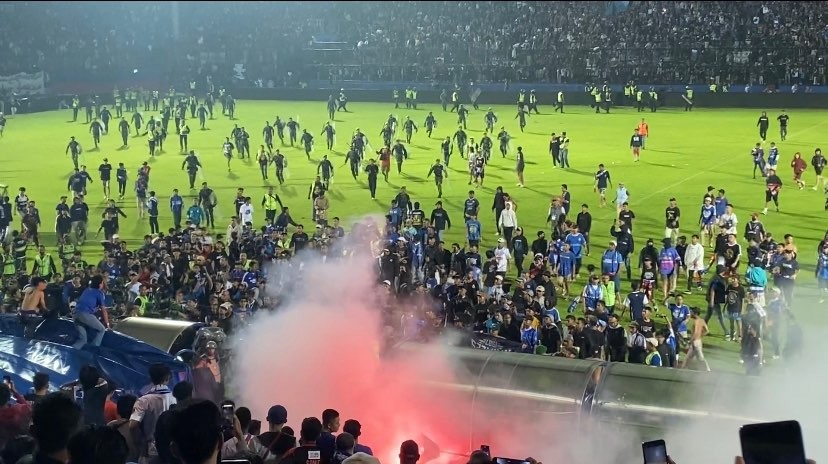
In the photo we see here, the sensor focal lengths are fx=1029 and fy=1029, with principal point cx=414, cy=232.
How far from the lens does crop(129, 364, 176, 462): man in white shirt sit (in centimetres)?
700

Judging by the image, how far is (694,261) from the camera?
58.6 feet

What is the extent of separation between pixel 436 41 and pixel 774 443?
170 feet

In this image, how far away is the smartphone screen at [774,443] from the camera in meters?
3.44

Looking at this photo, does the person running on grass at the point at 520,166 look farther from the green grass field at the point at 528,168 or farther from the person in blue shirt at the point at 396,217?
the person in blue shirt at the point at 396,217

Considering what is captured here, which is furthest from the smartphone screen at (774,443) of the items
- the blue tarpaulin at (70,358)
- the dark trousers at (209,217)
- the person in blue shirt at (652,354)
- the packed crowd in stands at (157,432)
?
the dark trousers at (209,217)

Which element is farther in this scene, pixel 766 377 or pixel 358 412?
pixel 358 412

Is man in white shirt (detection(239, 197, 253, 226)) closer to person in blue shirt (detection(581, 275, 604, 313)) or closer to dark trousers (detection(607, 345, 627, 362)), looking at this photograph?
person in blue shirt (detection(581, 275, 604, 313))

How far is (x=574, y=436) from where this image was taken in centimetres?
997

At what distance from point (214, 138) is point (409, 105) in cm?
1128

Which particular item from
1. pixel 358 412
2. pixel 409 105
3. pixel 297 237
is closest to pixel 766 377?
pixel 358 412

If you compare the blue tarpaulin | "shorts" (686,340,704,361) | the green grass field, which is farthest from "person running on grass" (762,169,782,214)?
the blue tarpaulin

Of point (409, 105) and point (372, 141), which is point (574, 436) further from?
point (409, 105)

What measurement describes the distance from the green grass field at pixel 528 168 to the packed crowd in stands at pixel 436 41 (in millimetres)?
3473

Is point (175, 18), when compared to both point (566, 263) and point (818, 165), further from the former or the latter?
point (566, 263)
